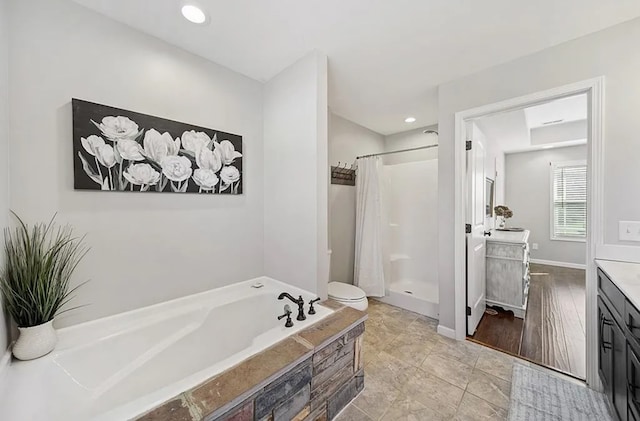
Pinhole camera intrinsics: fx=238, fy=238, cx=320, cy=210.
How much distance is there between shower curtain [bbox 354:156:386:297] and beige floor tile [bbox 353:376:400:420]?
1.38m

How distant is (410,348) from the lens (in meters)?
2.09

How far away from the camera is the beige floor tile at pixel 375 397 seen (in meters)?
1.48

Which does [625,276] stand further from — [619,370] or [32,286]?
[32,286]

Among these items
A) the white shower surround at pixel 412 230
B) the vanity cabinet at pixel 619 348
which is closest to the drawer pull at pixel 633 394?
the vanity cabinet at pixel 619 348

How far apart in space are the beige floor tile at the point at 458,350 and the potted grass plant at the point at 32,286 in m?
2.57

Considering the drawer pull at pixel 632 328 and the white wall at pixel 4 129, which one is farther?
the white wall at pixel 4 129

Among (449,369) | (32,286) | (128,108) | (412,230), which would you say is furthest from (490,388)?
(128,108)

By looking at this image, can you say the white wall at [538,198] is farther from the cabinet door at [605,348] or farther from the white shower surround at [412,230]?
the cabinet door at [605,348]

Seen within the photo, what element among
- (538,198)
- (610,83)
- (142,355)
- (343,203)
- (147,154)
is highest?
(610,83)

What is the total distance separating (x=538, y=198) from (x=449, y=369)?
4.94 m

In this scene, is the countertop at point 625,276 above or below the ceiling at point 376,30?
below

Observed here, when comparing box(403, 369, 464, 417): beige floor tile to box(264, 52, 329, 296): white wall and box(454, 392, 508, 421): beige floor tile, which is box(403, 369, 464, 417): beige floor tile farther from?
box(264, 52, 329, 296): white wall

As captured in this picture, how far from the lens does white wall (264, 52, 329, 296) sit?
6.03ft

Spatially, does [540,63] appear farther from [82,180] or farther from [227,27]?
[82,180]
